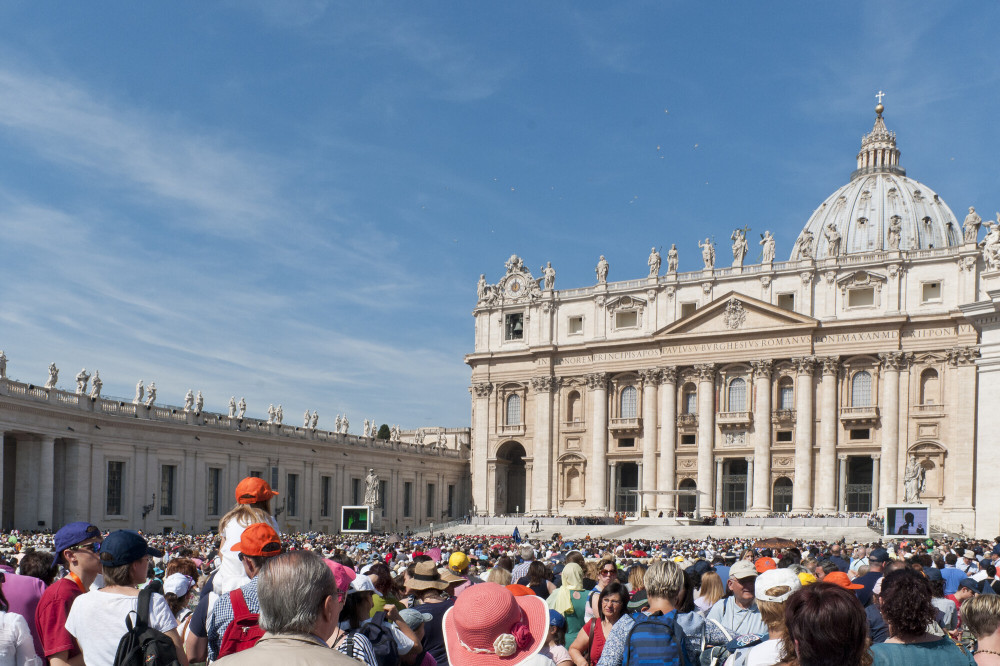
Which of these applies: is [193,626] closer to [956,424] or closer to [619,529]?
[619,529]

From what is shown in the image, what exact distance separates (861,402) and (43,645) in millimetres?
61514

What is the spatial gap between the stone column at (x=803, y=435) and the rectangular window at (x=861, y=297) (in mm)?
4261

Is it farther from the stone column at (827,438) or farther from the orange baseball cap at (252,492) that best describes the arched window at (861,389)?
the orange baseball cap at (252,492)

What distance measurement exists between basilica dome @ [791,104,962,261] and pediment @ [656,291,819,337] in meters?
21.7

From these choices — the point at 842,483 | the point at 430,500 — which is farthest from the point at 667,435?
the point at 430,500

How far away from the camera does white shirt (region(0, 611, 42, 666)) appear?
20.0ft

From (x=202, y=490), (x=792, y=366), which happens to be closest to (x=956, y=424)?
(x=792, y=366)

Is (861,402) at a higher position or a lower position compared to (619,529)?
higher

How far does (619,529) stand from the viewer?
59625mm

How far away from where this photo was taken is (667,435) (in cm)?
6762

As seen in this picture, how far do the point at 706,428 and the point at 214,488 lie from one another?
1193 inches

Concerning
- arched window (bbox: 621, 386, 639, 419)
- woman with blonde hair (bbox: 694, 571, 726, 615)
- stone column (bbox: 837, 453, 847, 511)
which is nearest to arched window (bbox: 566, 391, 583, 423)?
arched window (bbox: 621, 386, 639, 419)

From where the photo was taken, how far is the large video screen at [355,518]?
4517 centimetres

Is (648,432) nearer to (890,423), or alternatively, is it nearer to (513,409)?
(513,409)
